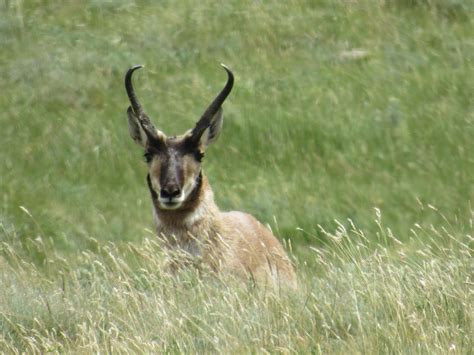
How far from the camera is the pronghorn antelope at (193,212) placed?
11.1 meters

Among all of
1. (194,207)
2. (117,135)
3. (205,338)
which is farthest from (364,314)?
(117,135)

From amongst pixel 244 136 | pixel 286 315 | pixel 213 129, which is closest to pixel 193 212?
pixel 213 129

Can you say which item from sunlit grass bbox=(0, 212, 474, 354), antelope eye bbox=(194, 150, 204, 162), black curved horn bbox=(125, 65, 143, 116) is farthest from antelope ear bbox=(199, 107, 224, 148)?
sunlit grass bbox=(0, 212, 474, 354)

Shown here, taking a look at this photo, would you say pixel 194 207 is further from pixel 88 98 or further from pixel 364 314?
pixel 88 98

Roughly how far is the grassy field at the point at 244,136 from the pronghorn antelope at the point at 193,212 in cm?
40

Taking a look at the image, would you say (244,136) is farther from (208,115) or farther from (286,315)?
(286,315)

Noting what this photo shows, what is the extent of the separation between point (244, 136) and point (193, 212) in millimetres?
6769

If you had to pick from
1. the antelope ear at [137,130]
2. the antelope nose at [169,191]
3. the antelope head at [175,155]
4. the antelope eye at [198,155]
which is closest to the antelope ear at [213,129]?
the antelope head at [175,155]

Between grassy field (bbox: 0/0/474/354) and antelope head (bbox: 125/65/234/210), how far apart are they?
703 mm

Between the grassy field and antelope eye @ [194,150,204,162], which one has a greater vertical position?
antelope eye @ [194,150,204,162]

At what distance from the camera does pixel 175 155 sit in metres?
11.4

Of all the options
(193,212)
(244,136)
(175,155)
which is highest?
(175,155)

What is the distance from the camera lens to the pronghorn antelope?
11.1 m

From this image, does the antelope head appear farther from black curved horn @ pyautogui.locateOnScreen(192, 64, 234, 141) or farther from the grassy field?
the grassy field
